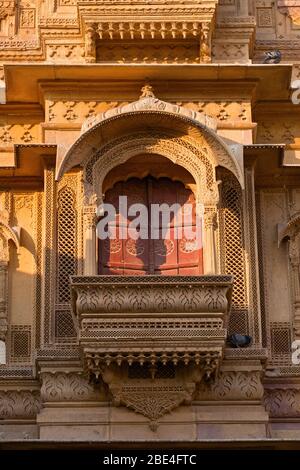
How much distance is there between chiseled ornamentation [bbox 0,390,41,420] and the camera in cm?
1577

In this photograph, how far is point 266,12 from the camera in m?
18.2

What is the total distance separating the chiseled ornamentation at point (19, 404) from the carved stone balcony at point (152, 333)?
81cm

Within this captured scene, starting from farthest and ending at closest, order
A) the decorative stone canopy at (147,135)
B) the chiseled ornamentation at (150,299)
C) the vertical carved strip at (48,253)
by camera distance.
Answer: the decorative stone canopy at (147,135) < the vertical carved strip at (48,253) < the chiseled ornamentation at (150,299)

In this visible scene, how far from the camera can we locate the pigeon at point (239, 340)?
620 inches

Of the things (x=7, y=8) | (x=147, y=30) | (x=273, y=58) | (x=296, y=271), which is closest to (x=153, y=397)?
(x=296, y=271)

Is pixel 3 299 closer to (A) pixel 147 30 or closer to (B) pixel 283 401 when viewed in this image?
(B) pixel 283 401

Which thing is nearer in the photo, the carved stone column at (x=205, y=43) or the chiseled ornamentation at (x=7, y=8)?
the carved stone column at (x=205, y=43)

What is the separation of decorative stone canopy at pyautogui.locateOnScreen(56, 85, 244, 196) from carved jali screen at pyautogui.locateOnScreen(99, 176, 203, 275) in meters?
0.39

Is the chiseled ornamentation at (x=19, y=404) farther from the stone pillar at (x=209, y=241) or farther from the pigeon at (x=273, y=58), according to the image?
the pigeon at (x=273, y=58)

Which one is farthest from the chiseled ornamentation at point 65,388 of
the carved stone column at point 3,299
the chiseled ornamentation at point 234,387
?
the chiseled ornamentation at point 234,387

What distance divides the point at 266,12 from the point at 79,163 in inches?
135

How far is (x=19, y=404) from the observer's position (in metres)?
15.8

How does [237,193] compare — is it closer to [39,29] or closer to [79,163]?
[79,163]
